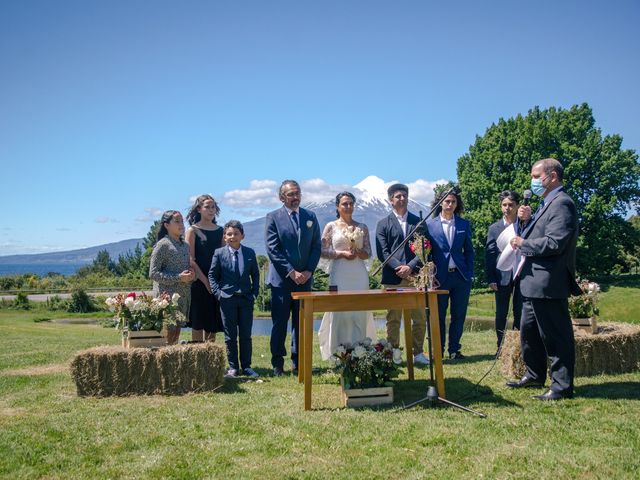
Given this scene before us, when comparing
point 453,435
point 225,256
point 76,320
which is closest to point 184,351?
point 225,256

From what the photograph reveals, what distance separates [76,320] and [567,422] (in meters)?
33.6

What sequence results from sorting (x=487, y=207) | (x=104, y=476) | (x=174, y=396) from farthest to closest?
(x=487, y=207) → (x=174, y=396) → (x=104, y=476)

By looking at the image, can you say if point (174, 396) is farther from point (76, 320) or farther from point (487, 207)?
point (487, 207)

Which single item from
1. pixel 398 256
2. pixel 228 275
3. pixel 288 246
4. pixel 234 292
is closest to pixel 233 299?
pixel 234 292

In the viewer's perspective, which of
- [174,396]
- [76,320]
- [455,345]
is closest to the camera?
[174,396]

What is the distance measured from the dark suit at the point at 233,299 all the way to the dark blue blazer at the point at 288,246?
384 mm

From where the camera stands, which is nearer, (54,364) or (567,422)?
(567,422)

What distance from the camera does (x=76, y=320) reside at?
1326 inches

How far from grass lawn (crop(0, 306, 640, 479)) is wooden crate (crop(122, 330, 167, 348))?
74 cm

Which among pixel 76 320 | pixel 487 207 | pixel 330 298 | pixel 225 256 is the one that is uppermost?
pixel 487 207

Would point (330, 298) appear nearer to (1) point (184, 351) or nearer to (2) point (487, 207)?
(1) point (184, 351)

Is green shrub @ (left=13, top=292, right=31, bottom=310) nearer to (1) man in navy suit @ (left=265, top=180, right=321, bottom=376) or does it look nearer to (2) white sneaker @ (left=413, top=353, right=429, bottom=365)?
(1) man in navy suit @ (left=265, top=180, right=321, bottom=376)

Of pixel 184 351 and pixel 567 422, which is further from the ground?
pixel 184 351

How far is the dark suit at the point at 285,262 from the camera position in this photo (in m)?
7.82
